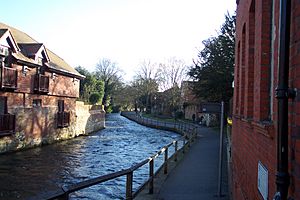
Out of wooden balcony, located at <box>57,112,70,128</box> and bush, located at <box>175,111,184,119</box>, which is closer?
wooden balcony, located at <box>57,112,70,128</box>

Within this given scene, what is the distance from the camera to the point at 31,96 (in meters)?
25.0

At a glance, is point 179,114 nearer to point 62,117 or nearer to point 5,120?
point 62,117

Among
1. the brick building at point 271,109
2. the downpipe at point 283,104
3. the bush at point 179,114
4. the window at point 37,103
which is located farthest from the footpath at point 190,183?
the bush at point 179,114

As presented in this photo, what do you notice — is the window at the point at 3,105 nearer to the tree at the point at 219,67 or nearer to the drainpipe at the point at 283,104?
the tree at the point at 219,67

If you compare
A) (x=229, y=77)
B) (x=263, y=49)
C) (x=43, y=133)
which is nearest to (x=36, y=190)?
(x=263, y=49)

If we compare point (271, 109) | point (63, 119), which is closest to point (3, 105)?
point (63, 119)

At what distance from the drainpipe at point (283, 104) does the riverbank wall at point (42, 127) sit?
2076 centimetres

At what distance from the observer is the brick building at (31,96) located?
21453 mm

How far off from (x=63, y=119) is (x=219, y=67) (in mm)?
15149

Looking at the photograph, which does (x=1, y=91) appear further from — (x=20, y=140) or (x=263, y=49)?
(x=263, y=49)

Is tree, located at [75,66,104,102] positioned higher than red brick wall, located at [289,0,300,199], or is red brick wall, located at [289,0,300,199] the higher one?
tree, located at [75,66,104,102]

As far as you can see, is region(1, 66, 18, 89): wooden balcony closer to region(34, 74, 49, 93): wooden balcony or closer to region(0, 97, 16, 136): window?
region(0, 97, 16, 136): window

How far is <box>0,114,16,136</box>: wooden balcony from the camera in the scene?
67.8 ft

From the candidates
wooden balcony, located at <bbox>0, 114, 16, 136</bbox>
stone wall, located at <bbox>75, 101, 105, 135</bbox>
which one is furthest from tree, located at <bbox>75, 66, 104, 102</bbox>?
wooden balcony, located at <bbox>0, 114, 16, 136</bbox>
